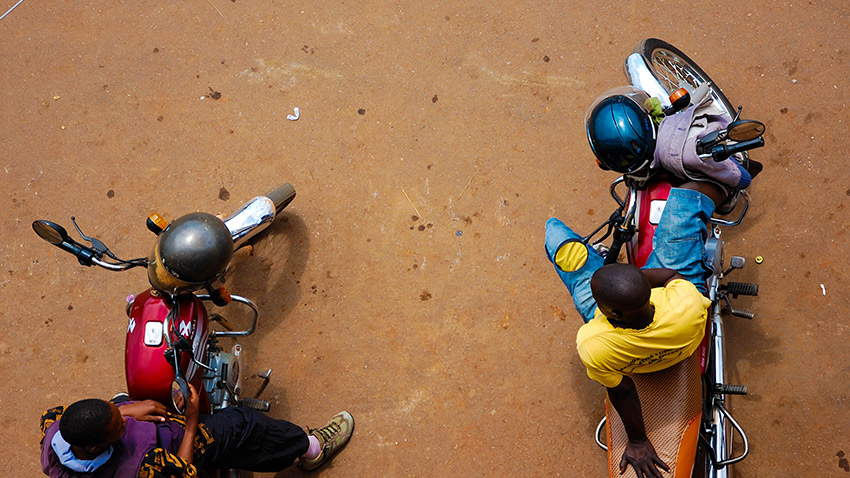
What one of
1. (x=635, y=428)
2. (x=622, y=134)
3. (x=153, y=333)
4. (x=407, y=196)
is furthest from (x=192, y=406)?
(x=622, y=134)

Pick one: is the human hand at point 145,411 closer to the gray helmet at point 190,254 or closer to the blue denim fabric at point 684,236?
the gray helmet at point 190,254

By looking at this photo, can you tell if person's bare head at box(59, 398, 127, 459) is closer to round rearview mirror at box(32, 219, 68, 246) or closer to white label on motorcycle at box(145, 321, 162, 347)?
white label on motorcycle at box(145, 321, 162, 347)

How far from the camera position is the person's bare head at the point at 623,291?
2.54 metres

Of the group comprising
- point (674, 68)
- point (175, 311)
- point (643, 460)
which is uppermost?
point (674, 68)

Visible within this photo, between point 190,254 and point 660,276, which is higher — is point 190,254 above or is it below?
below

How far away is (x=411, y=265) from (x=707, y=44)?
243cm

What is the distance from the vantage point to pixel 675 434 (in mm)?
2906

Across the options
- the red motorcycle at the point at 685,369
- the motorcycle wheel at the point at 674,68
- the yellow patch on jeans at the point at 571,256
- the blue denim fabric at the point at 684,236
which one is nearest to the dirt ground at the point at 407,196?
the motorcycle wheel at the point at 674,68

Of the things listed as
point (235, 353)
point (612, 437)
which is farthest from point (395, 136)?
point (612, 437)

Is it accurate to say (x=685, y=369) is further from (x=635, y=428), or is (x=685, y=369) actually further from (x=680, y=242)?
(x=680, y=242)

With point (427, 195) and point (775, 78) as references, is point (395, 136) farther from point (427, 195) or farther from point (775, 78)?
point (775, 78)

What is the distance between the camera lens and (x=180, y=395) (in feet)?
10.4

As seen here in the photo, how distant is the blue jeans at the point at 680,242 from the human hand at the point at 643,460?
60cm

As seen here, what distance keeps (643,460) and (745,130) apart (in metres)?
1.47
